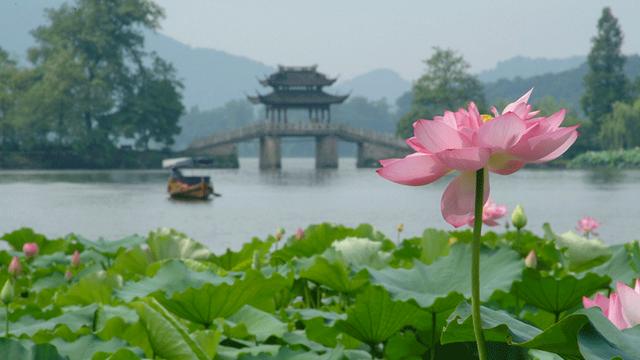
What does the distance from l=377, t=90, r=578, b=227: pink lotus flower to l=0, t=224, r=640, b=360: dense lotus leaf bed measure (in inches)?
5.4

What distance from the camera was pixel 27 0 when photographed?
181 metres

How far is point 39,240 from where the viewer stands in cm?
317

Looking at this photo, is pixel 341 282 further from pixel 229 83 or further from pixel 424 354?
pixel 229 83

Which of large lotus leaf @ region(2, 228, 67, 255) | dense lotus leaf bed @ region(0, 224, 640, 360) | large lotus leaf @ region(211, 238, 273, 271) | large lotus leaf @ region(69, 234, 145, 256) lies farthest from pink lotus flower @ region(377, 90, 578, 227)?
large lotus leaf @ region(2, 228, 67, 255)

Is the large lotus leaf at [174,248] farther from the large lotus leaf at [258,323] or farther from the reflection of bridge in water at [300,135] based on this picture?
the reflection of bridge in water at [300,135]

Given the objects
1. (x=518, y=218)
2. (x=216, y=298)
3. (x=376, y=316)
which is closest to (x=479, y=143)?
(x=376, y=316)

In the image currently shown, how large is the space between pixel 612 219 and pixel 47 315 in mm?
11357

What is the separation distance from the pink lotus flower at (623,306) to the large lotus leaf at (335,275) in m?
1.05

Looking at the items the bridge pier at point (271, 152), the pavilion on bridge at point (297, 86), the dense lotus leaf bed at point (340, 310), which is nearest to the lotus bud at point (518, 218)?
the dense lotus leaf bed at point (340, 310)

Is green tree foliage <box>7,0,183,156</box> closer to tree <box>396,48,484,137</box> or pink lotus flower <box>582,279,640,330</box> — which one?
tree <box>396,48,484,137</box>

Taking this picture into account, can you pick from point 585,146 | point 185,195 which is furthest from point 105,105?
point 585,146

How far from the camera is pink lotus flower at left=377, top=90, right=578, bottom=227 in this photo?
28.0 inches

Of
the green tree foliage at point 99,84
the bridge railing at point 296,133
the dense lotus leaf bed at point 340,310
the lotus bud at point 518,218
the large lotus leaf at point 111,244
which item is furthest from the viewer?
the bridge railing at point 296,133

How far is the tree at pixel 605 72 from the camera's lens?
123 feet
